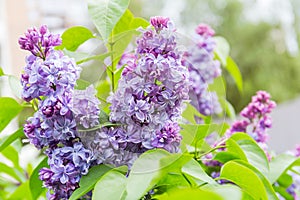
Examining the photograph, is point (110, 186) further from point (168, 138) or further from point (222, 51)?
point (222, 51)

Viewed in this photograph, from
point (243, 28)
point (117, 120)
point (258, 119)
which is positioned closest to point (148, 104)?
point (117, 120)

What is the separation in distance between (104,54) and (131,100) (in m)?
0.07

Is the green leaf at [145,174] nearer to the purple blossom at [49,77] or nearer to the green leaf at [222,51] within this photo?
the purple blossom at [49,77]

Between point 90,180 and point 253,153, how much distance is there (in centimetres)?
16

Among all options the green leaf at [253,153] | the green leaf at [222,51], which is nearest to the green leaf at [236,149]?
the green leaf at [253,153]

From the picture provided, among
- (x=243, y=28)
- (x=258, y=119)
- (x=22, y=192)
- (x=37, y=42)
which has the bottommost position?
(x=243, y=28)

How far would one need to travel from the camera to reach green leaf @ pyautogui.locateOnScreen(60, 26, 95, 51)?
46 centimetres

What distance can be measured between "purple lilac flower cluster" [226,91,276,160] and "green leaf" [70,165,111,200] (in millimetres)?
205

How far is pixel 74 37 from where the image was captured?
0.46 metres

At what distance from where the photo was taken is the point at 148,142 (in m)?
0.38

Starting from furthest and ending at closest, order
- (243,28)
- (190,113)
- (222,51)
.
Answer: (243,28), (222,51), (190,113)

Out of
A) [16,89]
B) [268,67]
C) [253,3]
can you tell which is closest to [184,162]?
[16,89]

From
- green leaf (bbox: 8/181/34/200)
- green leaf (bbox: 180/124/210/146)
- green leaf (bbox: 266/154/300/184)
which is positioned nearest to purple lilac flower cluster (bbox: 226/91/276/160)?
green leaf (bbox: 266/154/300/184)

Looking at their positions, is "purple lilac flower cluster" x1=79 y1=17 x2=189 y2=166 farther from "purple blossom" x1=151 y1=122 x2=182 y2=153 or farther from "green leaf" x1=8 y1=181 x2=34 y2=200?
"green leaf" x1=8 y1=181 x2=34 y2=200
